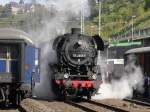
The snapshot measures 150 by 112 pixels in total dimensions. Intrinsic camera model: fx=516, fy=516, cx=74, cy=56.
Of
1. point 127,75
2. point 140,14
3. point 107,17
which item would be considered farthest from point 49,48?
point 140,14

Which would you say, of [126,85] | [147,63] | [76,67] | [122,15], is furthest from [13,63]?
[122,15]

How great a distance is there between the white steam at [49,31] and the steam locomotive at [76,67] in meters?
1.22

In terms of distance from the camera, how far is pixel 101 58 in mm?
34750

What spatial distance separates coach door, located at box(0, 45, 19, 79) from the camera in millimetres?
19448

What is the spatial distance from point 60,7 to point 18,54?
1439 centimetres

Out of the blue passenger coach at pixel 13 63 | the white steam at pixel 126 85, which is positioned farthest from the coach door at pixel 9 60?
the white steam at pixel 126 85

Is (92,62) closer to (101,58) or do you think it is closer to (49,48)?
(49,48)

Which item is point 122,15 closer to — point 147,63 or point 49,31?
point 49,31

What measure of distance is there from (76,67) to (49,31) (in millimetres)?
8583

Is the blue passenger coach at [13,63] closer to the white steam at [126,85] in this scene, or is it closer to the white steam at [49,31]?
the white steam at [49,31]

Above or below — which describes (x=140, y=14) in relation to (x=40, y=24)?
above

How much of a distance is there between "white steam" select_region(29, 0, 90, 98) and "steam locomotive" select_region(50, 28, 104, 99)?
1220 millimetres

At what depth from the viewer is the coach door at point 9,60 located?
19.4m

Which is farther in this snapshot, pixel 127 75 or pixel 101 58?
pixel 101 58
